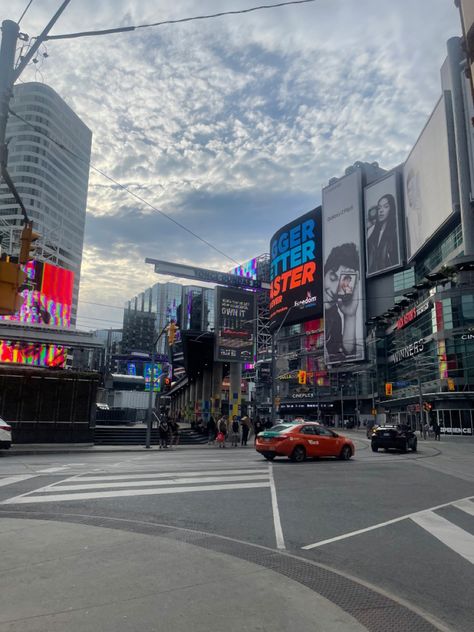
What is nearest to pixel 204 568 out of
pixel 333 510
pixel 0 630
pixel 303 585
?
pixel 303 585

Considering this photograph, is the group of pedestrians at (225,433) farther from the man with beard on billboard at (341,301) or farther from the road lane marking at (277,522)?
the man with beard on billboard at (341,301)

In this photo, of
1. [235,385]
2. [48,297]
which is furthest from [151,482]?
[48,297]

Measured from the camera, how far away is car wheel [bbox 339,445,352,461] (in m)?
19.3

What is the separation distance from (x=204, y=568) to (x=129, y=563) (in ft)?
2.74

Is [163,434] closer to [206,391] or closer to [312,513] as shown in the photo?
[312,513]

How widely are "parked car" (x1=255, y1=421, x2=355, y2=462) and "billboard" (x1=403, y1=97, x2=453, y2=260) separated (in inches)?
1993

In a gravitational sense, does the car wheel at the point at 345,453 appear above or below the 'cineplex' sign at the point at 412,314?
below

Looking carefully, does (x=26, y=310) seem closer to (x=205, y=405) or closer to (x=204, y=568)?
(x=205, y=405)

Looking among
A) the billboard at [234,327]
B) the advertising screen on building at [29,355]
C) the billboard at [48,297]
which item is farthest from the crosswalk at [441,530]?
the billboard at [48,297]

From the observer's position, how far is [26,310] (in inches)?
2864

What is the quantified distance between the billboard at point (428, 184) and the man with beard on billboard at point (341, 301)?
1258 cm

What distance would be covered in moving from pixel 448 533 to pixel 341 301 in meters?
85.7

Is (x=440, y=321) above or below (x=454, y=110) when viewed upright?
below

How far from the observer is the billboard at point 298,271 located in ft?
325
